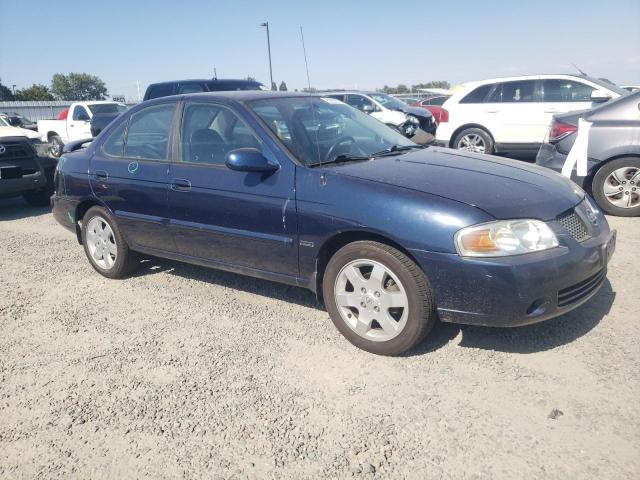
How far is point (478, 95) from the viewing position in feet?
32.8

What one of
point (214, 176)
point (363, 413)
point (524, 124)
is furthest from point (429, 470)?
point (524, 124)

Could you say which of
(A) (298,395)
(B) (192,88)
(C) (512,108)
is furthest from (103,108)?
(A) (298,395)

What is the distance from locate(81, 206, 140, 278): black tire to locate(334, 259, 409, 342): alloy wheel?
2343mm

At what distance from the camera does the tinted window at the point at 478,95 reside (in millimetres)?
9922

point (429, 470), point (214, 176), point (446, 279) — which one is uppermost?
point (214, 176)

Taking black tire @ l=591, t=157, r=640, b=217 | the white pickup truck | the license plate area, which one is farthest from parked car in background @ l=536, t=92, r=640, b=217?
the white pickup truck

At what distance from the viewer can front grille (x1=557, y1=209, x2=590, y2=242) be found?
309 centimetres

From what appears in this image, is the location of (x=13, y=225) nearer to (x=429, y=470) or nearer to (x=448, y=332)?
(x=448, y=332)

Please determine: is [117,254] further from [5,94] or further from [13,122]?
[5,94]

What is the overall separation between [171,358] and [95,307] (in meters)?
1.27

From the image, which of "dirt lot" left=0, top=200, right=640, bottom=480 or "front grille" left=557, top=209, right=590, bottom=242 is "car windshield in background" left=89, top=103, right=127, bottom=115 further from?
"front grille" left=557, top=209, right=590, bottom=242

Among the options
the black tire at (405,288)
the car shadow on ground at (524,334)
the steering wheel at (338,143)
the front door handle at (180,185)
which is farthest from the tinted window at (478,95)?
the black tire at (405,288)

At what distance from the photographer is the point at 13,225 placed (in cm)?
752

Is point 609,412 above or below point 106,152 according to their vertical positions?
below
